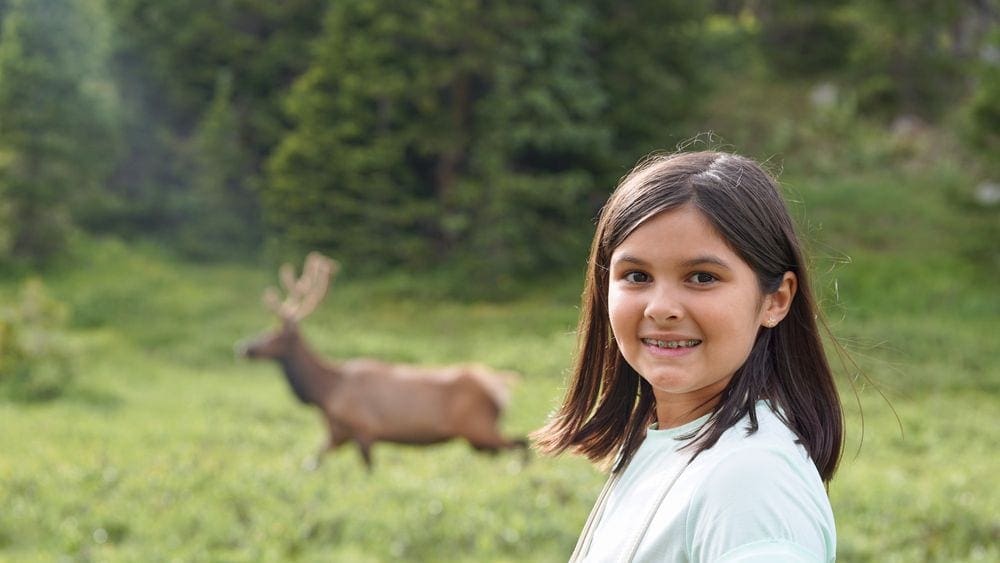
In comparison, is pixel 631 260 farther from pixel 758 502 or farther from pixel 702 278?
pixel 758 502

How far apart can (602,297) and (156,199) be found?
870 inches

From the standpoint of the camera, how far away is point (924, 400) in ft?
39.9

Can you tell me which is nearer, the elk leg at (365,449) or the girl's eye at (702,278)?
the girl's eye at (702,278)

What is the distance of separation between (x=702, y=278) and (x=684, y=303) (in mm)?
43

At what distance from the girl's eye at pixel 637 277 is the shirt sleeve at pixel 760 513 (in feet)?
0.98

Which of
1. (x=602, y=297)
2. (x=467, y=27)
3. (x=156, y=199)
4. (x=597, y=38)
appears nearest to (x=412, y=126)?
(x=467, y=27)

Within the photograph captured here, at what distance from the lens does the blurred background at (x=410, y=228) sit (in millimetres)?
7535

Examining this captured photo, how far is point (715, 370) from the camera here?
1.59 m

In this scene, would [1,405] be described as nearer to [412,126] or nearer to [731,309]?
[412,126]

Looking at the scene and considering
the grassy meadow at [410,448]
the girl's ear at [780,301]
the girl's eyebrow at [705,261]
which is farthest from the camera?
the grassy meadow at [410,448]

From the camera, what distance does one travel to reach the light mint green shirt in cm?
131

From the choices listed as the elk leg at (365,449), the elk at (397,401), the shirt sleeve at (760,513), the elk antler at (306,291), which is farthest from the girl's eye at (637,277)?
the elk antler at (306,291)

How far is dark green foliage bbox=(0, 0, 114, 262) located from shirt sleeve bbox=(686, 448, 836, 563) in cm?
1815

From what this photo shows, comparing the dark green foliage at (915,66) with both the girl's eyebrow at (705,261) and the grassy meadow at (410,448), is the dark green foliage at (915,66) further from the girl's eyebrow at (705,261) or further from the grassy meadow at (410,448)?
the girl's eyebrow at (705,261)
